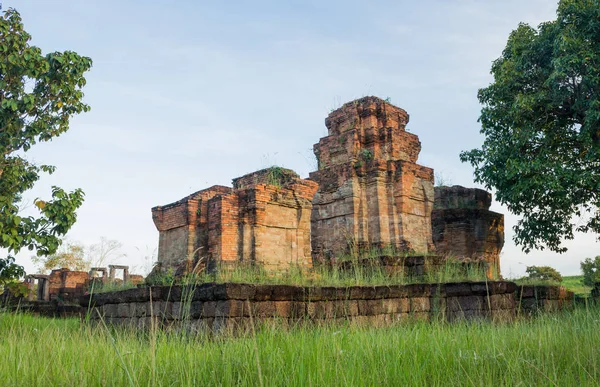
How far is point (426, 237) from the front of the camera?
15766 mm

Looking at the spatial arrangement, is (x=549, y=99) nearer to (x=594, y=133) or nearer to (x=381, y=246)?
(x=594, y=133)

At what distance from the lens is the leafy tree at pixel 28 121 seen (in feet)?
32.1

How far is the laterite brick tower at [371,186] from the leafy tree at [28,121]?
7.69m

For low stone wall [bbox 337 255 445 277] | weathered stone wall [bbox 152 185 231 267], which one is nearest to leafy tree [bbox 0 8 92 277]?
weathered stone wall [bbox 152 185 231 267]

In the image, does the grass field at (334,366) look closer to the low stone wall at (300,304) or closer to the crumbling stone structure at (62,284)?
the low stone wall at (300,304)

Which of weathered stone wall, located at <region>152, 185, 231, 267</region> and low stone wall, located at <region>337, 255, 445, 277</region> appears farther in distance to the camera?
weathered stone wall, located at <region>152, 185, 231, 267</region>

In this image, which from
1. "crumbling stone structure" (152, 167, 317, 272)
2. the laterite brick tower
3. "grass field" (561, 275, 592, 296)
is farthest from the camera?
"grass field" (561, 275, 592, 296)

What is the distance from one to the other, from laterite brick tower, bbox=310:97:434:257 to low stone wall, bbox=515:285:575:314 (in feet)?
14.2

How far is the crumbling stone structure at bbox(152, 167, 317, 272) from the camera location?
1209 centimetres

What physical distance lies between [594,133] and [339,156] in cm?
771

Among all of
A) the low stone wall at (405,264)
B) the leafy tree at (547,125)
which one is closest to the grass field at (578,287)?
the leafy tree at (547,125)

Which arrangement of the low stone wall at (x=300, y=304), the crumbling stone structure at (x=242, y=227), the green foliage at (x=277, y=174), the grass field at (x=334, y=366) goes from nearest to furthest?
the grass field at (x=334, y=366) → the low stone wall at (x=300, y=304) → the crumbling stone structure at (x=242, y=227) → the green foliage at (x=277, y=174)

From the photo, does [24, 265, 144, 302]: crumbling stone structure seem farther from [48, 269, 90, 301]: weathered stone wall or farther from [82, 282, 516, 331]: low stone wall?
[82, 282, 516, 331]: low stone wall

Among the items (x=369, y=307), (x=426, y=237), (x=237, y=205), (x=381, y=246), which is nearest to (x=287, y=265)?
(x=237, y=205)
